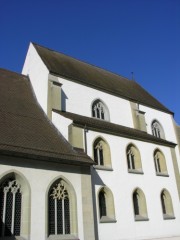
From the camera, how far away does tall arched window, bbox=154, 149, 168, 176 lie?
18.5 m

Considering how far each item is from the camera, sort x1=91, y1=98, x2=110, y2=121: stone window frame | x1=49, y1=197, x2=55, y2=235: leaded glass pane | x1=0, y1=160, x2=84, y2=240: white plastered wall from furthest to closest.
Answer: x1=91, y1=98, x2=110, y2=121: stone window frame < x1=49, y1=197, x2=55, y2=235: leaded glass pane < x1=0, y1=160, x2=84, y2=240: white plastered wall

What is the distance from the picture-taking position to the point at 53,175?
11906 mm

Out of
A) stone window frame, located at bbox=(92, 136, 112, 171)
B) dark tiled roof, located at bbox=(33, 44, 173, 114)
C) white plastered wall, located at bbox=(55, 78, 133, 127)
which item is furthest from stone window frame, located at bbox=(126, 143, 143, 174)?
dark tiled roof, located at bbox=(33, 44, 173, 114)

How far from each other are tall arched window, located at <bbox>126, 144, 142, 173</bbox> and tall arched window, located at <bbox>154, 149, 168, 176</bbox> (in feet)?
6.58

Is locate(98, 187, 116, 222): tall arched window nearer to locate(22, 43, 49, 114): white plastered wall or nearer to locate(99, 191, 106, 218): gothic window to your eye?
locate(99, 191, 106, 218): gothic window

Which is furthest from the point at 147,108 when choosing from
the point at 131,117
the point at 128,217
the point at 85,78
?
the point at 128,217

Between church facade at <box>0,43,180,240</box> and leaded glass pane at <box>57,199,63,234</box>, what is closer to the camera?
church facade at <box>0,43,180,240</box>

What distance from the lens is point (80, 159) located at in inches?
492

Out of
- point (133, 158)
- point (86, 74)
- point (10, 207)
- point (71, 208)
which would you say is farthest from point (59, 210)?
point (86, 74)

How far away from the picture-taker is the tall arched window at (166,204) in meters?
17.2

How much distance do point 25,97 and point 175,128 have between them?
44.7 feet

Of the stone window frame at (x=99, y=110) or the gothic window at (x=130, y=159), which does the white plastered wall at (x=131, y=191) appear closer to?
the gothic window at (x=130, y=159)

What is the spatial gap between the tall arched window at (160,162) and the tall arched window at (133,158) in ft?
6.58

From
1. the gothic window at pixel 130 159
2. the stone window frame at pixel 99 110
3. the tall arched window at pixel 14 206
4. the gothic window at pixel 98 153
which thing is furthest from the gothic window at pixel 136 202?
the tall arched window at pixel 14 206
